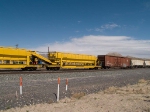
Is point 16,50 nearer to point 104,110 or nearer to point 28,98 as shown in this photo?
point 28,98

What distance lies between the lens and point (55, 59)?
1368 inches

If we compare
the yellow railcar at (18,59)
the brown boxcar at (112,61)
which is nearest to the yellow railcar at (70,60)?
the brown boxcar at (112,61)

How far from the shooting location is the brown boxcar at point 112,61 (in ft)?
155

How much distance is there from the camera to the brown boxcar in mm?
47341

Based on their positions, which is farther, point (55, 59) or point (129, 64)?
point (129, 64)

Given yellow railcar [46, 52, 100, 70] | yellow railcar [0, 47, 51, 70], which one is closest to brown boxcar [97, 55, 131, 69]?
yellow railcar [46, 52, 100, 70]

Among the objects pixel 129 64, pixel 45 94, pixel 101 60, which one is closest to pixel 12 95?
pixel 45 94

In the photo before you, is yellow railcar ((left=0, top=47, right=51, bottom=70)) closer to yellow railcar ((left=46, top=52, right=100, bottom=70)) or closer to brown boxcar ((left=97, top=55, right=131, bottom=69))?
yellow railcar ((left=46, top=52, right=100, bottom=70))

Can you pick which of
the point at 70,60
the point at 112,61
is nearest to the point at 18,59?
the point at 70,60

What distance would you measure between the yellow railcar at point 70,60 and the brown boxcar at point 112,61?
268 centimetres

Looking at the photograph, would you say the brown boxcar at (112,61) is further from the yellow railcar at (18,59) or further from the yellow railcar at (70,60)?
the yellow railcar at (18,59)

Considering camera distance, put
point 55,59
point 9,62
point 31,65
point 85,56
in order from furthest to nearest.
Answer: point 85,56, point 55,59, point 31,65, point 9,62

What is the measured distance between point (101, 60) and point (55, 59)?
54.1 feet

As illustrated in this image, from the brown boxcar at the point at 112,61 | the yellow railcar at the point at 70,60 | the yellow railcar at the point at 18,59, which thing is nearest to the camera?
the yellow railcar at the point at 18,59
